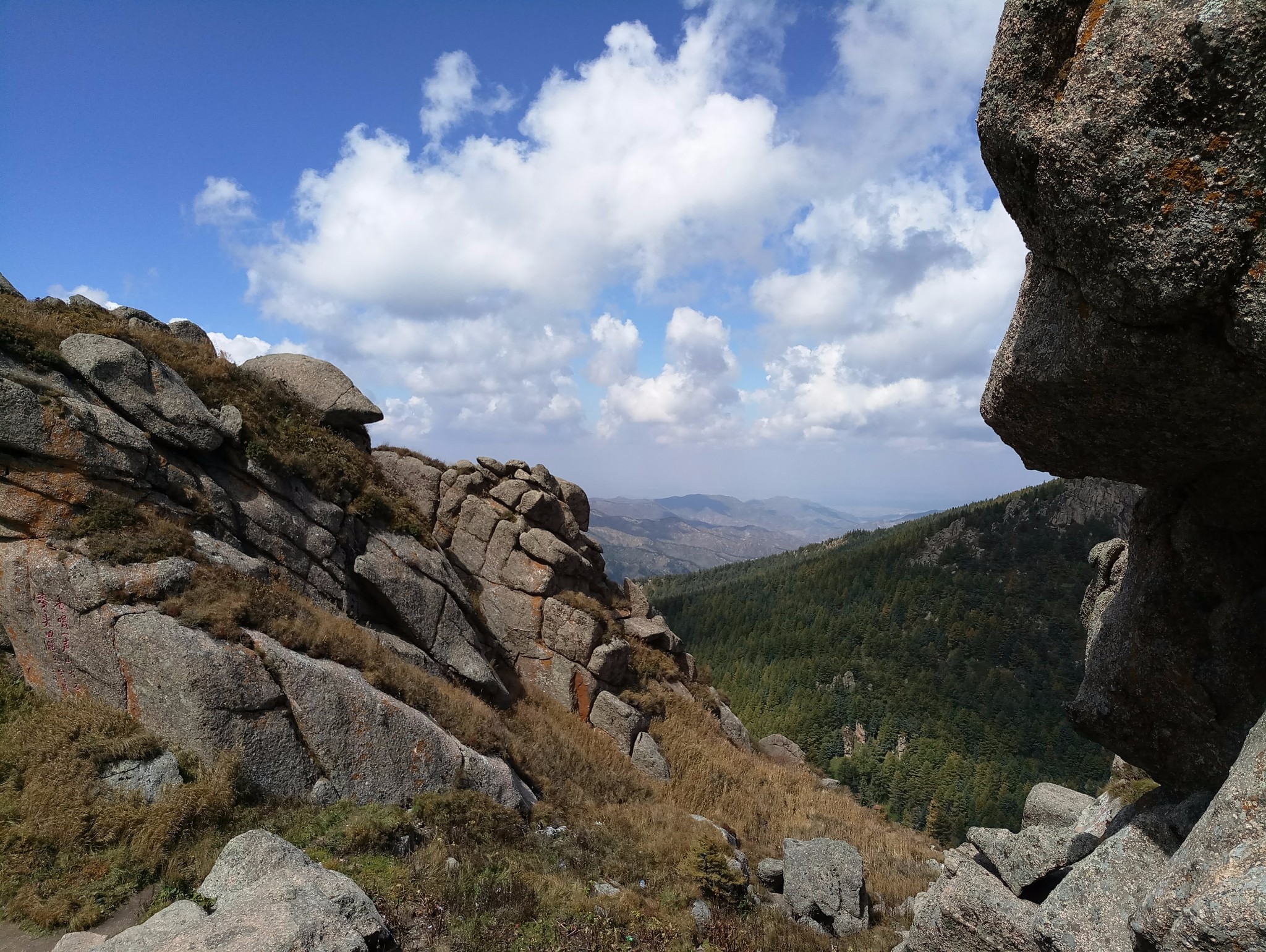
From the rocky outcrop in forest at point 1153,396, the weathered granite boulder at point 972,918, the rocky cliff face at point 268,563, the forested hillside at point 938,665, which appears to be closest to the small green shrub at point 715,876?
the weathered granite boulder at point 972,918

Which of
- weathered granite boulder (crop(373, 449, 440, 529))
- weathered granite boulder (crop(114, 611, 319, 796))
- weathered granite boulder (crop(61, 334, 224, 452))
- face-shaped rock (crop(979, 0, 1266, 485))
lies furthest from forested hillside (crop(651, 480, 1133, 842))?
face-shaped rock (crop(979, 0, 1266, 485))

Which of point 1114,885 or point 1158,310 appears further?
point 1114,885

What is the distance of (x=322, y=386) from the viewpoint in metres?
27.2

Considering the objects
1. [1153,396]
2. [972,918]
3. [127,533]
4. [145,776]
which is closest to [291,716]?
[145,776]

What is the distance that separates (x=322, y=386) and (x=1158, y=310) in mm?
28809

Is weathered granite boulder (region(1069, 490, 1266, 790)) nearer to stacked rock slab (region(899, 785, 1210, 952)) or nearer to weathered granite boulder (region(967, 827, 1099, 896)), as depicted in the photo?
stacked rock slab (region(899, 785, 1210, 952))

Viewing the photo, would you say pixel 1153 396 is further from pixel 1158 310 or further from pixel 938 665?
pixel 938 665

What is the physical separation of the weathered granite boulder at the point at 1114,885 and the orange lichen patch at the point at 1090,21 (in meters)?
9.57

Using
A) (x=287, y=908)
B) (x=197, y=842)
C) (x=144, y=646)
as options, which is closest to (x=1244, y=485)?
(x=287, y=908)

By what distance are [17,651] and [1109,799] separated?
26.1 m

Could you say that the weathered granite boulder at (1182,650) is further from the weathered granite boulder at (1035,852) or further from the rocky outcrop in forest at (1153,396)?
the weathered granite boulder at (1035,852)

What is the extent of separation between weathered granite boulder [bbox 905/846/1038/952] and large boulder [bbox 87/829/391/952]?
9090 millimetres

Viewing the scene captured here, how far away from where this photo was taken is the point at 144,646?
534 inches

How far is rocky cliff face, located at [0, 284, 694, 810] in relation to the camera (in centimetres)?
1384
